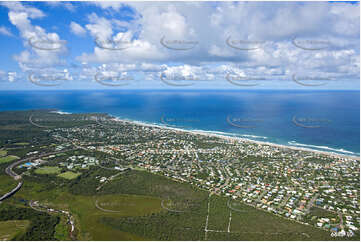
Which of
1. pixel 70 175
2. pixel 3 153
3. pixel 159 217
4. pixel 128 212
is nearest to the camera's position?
pixel 159 217

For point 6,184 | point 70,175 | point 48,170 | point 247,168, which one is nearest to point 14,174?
point 6,184

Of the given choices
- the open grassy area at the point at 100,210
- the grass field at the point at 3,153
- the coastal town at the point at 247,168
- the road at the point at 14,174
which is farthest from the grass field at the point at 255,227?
the grass field at the point at 3,153

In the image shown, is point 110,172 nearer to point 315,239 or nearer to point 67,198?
point 67,198

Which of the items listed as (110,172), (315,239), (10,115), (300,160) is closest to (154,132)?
(110,172)

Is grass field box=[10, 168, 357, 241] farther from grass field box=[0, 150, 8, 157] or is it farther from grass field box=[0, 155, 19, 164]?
grass field box=[0, 150, 8, 157]

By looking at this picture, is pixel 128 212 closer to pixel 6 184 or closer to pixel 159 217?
pixel 159 217

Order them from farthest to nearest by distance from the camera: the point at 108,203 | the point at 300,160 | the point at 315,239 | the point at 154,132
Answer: the point at 154,132 → the point at 300,160 → the point at 108,203 → the point at 315,239

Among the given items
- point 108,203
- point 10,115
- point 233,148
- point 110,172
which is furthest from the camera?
point 10,115
